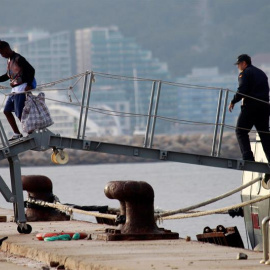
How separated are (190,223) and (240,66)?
46.5 feet

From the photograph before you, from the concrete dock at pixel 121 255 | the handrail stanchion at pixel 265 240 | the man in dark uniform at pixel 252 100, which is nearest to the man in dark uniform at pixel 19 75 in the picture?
the concrete dock at pixel 121 255

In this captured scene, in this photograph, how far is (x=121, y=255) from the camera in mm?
12578

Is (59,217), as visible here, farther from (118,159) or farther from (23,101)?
(118,159)

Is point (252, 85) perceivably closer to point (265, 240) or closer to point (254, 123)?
point (254, 123)

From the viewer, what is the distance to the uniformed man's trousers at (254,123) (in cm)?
1645

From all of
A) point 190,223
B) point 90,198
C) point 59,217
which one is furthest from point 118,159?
point 59,217

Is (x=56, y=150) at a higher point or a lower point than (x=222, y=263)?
higher

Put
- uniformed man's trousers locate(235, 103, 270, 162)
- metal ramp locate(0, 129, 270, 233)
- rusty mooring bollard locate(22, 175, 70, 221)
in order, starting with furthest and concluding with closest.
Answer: rusty mooring bollard locate(22, 175, 70, 221)
uniformed man's trousers locate(235, 103, 270, 162)
metal ramp locate(0, 129, 270, 233)

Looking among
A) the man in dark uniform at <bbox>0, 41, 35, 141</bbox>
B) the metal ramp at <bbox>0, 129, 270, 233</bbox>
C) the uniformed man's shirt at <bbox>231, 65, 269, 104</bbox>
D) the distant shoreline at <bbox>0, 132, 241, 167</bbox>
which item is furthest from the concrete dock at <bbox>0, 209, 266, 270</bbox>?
the distant shoreline at <bbox>0, 132, 241, 167</bbox>

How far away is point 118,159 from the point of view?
12156 cm

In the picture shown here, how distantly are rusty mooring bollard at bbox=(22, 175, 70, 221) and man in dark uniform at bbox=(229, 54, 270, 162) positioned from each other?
3683 mm

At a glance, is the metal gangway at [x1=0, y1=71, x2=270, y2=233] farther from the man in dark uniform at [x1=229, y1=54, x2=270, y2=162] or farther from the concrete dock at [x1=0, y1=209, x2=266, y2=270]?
the concrete dock at [x1=0, y1=209, x2=266, y2=270]

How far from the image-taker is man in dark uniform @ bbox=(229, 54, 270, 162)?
16.4 metres

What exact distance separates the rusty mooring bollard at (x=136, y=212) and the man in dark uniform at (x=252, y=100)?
245cm
